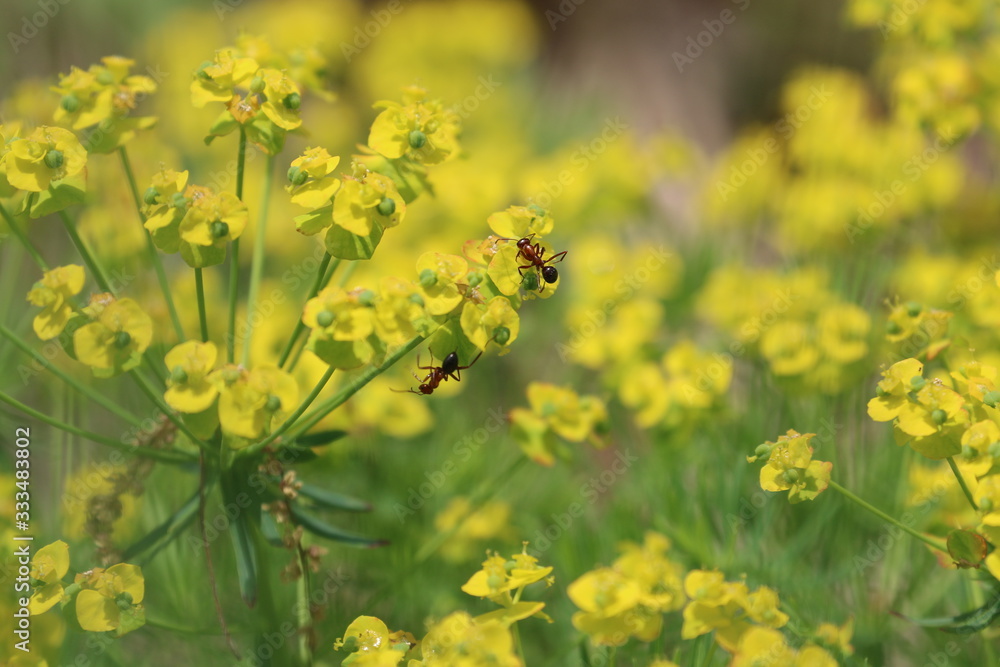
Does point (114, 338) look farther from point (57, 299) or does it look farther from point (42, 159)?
point (42, 159)

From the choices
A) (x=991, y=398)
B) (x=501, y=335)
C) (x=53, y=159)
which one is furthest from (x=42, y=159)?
(x=991, y=398)

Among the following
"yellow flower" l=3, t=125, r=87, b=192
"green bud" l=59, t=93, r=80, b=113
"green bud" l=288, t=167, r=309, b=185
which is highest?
"green bud" l=59, t=93, r=80, b=113

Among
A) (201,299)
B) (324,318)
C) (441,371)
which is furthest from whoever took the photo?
(441,371)

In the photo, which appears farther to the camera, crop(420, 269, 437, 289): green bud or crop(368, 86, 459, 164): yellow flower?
crop(368, 86, 459, 164): yellow flower

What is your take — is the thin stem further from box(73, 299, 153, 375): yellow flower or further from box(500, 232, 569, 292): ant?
box(500, 232, 569, 292): ant

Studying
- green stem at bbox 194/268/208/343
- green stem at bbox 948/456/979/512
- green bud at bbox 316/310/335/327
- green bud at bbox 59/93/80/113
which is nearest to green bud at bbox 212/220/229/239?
green stem at bbox 194/268/208/343

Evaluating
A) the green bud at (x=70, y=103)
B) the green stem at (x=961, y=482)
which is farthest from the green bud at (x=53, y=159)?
the green stem at (x=961, y=482)

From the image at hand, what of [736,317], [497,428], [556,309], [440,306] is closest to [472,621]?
[440,306]
